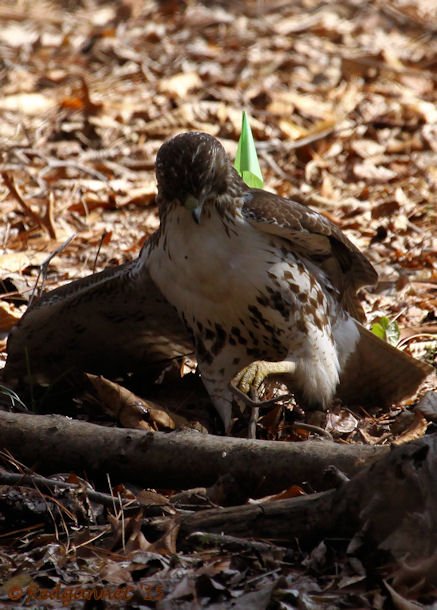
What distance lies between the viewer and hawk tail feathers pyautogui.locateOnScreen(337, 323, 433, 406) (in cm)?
505

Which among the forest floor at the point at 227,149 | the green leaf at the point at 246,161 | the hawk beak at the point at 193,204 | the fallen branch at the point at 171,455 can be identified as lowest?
the forest floor at the point at 227,149

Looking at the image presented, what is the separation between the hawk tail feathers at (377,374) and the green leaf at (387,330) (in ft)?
1.06

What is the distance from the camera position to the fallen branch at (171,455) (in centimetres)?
350

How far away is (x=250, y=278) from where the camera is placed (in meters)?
4.60

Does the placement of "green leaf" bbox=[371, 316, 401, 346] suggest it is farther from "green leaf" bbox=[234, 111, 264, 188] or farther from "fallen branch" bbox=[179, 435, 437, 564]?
"fallen branch" bbox=[179, 435, 437, 564]

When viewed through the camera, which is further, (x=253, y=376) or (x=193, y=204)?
(x=253, y=376)

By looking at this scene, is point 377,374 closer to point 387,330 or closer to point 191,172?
point 387,330

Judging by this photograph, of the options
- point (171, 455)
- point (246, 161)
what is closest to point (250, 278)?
point (171, 455)

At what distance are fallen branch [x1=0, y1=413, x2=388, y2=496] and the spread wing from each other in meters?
1.23

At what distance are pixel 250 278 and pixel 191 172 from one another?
1.82 feet

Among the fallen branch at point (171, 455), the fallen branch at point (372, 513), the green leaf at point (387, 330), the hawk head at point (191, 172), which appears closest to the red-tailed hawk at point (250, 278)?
the hawk head at point (191, 172)

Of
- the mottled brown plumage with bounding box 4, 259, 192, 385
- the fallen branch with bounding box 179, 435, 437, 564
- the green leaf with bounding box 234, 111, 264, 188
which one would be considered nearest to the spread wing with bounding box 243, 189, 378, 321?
the mottled brown plumage with bounding box 4, 259, 192, 385

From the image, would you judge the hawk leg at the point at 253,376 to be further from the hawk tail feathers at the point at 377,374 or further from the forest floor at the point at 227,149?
the hawk tail feathers at the point at 377,374

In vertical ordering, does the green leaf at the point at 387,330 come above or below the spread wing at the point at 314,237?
below
